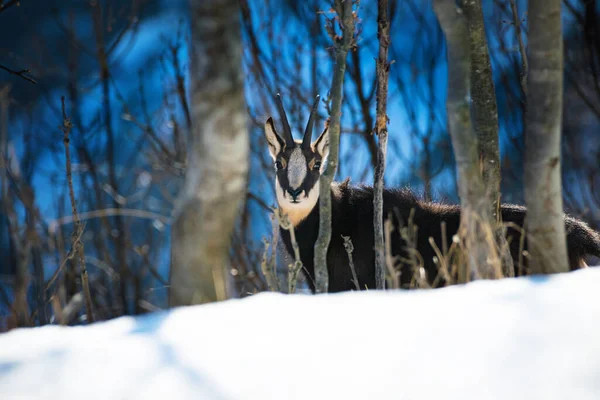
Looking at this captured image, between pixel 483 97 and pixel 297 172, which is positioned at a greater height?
pixel 483 97

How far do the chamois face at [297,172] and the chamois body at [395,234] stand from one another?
0.84 ft

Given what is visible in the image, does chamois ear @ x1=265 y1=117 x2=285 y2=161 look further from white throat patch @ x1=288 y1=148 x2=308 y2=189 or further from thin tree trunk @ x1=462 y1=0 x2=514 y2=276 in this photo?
thin tree trunk @ x1=462 y1=0 x2=514 y2=276

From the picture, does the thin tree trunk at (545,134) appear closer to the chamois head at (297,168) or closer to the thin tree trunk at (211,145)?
the thin tree trunk at (211,145)

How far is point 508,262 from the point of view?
462cm

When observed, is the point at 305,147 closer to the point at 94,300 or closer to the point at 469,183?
the point at 469,183

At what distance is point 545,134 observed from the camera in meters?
4.00

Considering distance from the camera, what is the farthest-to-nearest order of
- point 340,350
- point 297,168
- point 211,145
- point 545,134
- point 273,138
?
point 273,138
point 297,168
point 545,134
point 211,145
point 340,350

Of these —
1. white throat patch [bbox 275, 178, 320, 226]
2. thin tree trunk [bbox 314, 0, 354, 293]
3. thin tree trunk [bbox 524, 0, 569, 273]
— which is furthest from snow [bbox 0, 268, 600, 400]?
white throat patch [bbox 275, 178, 320, 226]

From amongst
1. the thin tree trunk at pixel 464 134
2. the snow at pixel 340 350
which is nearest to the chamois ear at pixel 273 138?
the thin tree trunk at pixel 464 134

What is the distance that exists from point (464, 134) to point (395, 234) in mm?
2293

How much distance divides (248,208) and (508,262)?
19.8 feet

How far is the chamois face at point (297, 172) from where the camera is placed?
6.46 metres

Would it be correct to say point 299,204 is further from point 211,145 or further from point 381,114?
point 211,145

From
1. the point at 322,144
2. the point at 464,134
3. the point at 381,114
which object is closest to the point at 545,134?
the point at 464,134
